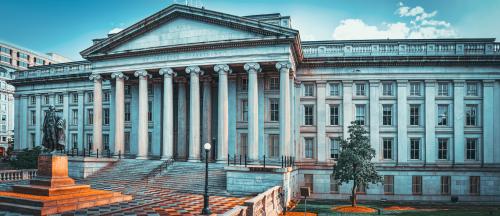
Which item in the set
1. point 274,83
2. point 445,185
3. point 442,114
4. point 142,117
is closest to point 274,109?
point 274,83

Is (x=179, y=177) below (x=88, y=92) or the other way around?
below

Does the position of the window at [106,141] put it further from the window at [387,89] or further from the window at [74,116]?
the window at [387,89]

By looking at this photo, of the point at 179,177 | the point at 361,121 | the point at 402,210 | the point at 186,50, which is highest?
the point at 186,50

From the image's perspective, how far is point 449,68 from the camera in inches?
1468

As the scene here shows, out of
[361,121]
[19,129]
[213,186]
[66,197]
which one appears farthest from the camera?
[19,129]

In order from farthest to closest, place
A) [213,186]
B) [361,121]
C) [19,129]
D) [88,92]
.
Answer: [19,129] → [88,92] → [361,121] → [213,186]

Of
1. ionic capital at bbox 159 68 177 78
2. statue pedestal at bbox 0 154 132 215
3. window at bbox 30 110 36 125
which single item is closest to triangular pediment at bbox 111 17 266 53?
ionic capital at bbox 159 68 177 78

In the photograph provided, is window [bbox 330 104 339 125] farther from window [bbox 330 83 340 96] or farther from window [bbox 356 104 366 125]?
window [bbox 356 104 366 125]

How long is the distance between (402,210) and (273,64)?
15.0 meters

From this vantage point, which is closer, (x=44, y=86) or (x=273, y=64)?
(x=273, y=64)

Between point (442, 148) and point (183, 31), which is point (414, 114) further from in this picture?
point (183, 31)

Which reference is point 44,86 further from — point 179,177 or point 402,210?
point 402,210

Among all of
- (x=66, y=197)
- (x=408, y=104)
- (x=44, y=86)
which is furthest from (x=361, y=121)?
(x=44, y=86)

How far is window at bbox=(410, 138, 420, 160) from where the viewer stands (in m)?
37.6
